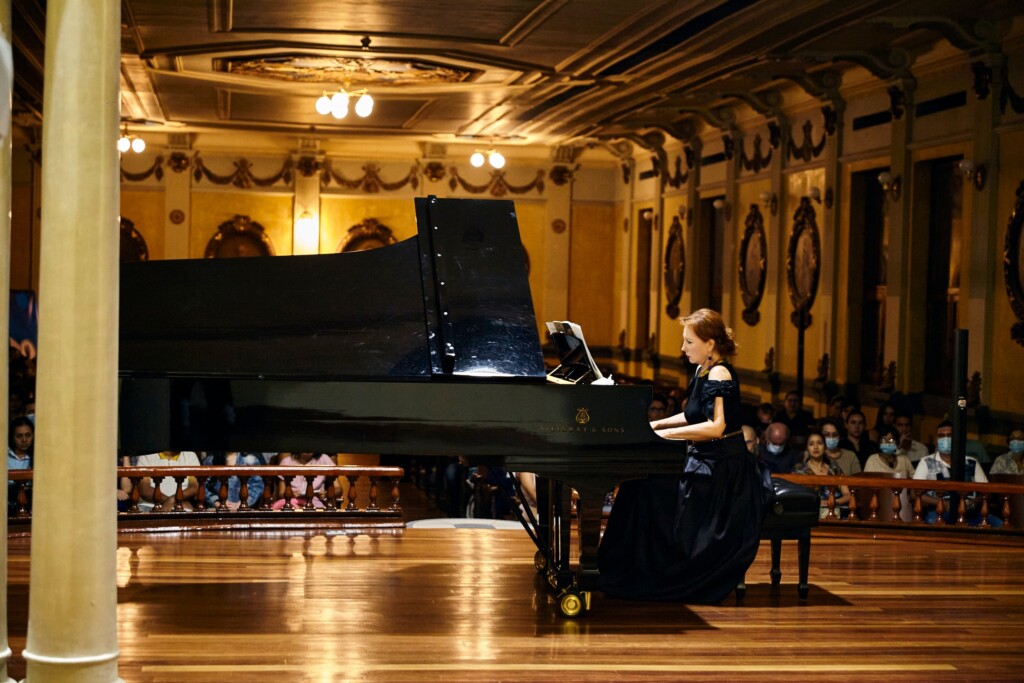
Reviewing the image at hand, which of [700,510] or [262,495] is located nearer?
[700,510]

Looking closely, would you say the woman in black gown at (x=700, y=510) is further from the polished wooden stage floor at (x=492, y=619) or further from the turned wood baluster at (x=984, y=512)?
the turned wood baluster at (x=984, y=512)

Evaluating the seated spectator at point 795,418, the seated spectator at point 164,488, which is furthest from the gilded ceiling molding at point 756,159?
the seated spectator at point 164,488

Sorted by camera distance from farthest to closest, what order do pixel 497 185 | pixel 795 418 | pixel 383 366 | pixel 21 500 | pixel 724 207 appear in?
pixel 497 185 < pixel 724 207 < pixel 795 418 < pixel 21 500 < pixel 383 366

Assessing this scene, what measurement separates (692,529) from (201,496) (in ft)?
10.8

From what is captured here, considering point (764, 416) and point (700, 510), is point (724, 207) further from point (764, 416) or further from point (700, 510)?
point (700, 510)

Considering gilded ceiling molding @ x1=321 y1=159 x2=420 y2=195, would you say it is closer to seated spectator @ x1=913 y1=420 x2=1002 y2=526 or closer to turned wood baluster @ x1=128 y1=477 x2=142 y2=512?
seated spectator @ x1=913 y1=420 x2=1002 y2=526

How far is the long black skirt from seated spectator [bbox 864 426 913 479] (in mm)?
3422

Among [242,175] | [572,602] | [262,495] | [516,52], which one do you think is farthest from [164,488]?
[242,175]

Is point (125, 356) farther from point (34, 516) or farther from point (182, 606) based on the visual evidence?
→ point (34, 516)

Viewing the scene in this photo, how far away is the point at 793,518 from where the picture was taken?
646 cm

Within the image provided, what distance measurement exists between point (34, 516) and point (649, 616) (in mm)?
2947

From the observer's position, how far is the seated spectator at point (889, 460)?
9648 millimetres

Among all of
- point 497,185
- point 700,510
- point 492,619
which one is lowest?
point 492,619

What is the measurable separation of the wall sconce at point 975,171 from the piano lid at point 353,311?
605cm
